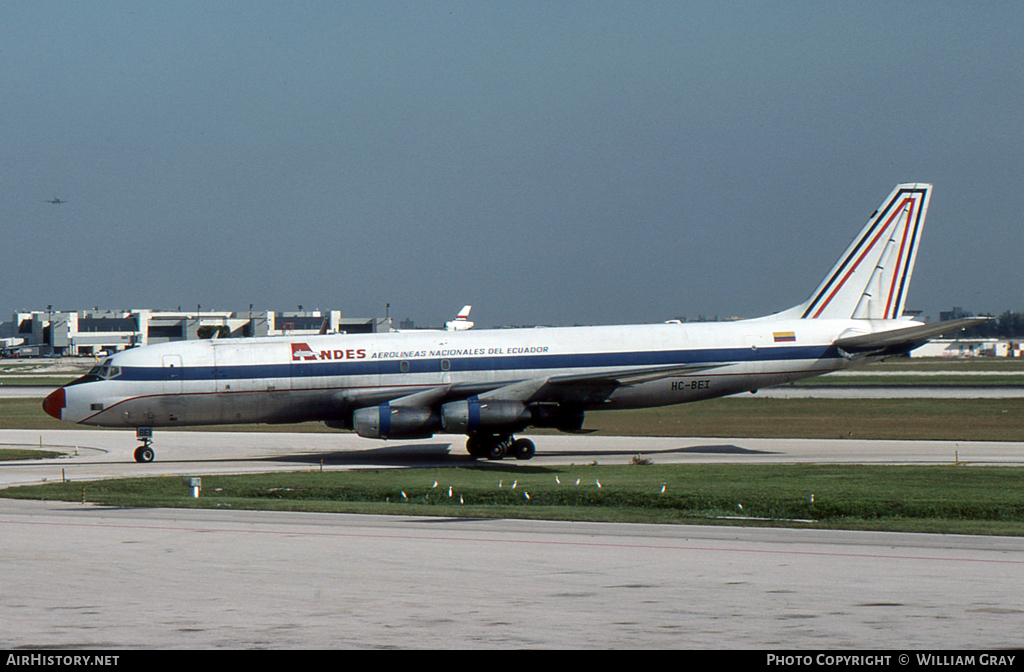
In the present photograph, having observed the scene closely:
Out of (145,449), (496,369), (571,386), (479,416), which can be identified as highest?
(496,369)

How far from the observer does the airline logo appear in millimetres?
36812

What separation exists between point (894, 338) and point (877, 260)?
379 centimetres

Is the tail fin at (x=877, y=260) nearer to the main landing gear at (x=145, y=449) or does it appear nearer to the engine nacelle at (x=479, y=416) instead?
the engine nacelle at (x=479, y=416)

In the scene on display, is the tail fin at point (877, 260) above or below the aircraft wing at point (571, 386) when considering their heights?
above

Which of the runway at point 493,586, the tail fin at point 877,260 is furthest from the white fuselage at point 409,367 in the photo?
the runway at point 493,586

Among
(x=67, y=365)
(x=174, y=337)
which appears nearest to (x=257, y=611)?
(x=67, y=365)

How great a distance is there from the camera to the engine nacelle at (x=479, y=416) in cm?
3506

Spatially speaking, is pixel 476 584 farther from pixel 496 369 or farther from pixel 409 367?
pixel 496 369

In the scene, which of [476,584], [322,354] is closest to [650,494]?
[476,584]

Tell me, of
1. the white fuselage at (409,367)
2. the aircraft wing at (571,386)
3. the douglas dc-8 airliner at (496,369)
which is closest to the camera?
the douglas dc-8 airliner at (496,369)

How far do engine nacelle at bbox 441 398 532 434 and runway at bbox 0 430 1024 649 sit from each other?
12.9 metres

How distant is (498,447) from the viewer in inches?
1455

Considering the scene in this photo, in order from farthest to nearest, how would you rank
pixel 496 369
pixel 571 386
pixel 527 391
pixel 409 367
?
1. pixel 496 369
2. pixel 409 367
3. pixel 571 386
4. pixel 527 391

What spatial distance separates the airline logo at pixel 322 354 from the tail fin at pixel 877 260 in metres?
17.5
